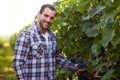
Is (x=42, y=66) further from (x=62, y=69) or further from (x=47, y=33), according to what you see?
(x=62, y=69)

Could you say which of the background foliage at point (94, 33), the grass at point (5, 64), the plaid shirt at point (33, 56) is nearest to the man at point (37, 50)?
the plaid shirt at point (33, 56)

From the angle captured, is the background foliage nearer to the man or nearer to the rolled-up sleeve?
the man

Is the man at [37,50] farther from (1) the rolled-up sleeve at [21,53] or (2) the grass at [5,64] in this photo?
(2) the grass at [5,64]

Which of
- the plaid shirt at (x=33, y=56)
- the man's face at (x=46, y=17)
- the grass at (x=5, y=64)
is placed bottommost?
the grass at (x=5, y=64)

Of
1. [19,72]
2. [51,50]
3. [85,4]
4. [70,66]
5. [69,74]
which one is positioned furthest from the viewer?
[69,74]

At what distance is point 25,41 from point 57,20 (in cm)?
45

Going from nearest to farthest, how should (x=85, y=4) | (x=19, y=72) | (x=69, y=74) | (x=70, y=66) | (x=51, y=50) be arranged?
(x=85, y=4) → (x=19, y=72) → (x=51, y=50) → (x=70, y=66) → (x=69, y=74)

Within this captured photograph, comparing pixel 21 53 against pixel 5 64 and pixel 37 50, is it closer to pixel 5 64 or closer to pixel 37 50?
pixel 37 50

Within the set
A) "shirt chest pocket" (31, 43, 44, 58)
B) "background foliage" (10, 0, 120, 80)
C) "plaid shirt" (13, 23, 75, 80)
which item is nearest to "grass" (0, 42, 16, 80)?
"background foliage" (10, 0, 120, 80)

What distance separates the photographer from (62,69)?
363 cm

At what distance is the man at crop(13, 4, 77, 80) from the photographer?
2988 millimetres

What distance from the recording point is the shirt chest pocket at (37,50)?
3.00m

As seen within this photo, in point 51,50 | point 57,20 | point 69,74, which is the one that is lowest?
point 69,74

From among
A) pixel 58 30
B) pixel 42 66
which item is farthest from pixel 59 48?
pixel 42 66
